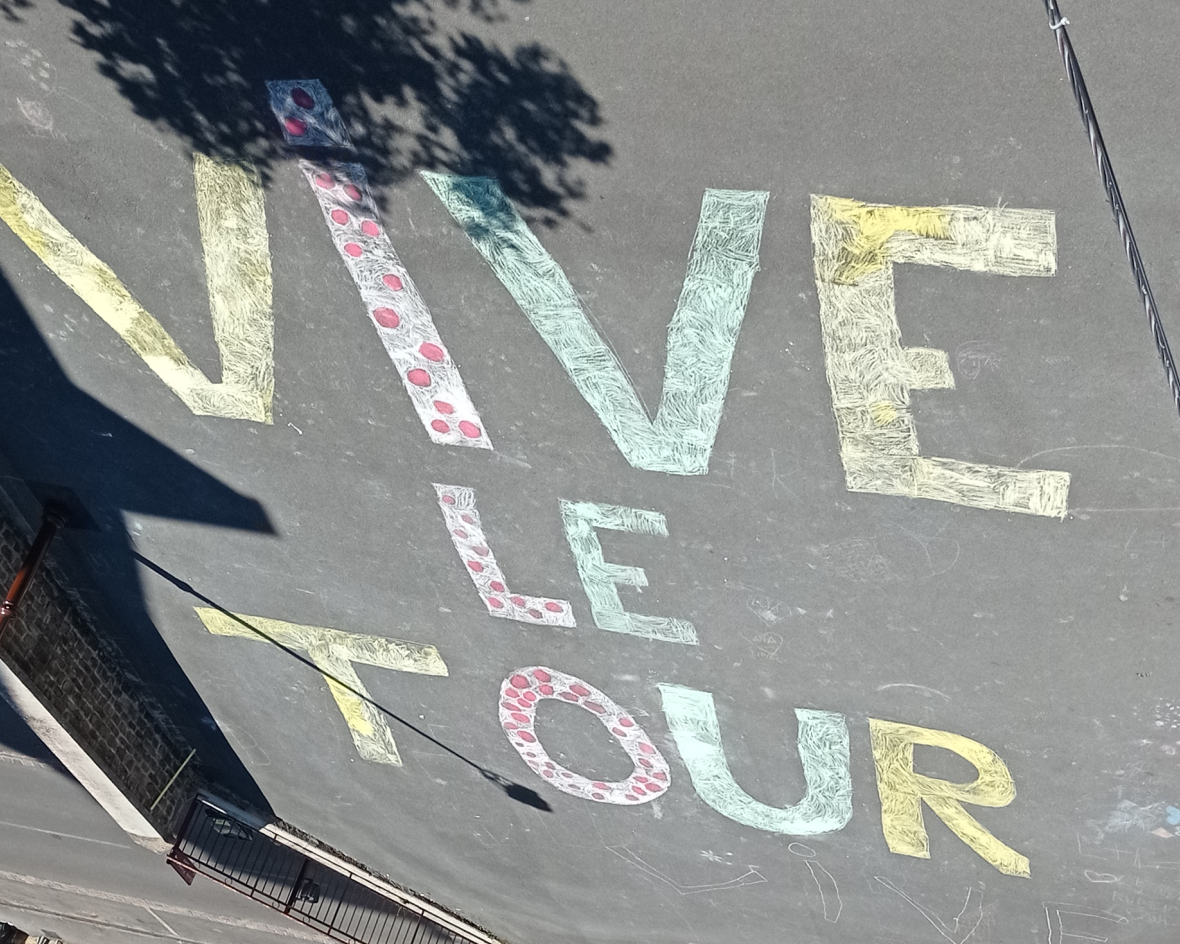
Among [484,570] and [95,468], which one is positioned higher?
[484,570]

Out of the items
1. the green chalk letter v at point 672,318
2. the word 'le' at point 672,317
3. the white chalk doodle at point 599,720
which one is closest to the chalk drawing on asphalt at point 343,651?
the white chalk doodle at point 599,720

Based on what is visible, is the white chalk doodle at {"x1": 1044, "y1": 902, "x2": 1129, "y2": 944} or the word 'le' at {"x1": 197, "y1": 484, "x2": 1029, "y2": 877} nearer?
the word 'le' at {"x1": 197, "y1": 484, "x2": 1029, "y2": 877}

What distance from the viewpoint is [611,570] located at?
582cm

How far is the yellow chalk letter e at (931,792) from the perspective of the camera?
612 centimetres

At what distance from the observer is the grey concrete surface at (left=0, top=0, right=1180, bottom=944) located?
3.76m

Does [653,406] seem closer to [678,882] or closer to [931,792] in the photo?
[931,792]

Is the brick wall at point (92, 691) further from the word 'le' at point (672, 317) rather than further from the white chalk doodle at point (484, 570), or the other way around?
the white chalk doodle at point (484, 570)

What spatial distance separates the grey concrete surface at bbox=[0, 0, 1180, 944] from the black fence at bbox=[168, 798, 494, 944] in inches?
69.3

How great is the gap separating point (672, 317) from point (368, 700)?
4181mm

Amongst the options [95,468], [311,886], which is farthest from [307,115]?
[311,886]

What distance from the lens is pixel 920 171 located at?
3.81 m

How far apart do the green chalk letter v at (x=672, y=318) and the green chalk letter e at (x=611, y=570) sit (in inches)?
16.9

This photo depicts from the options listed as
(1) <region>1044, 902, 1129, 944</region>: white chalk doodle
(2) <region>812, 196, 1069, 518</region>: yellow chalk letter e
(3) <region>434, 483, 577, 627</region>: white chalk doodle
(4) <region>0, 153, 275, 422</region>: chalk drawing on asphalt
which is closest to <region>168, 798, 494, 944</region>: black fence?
(3) <region>434, 483, 577, 627</region>: white chalk doodle

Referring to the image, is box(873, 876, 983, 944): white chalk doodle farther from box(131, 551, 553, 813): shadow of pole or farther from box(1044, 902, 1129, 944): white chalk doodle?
box(131, 551, 553, 813): shadow of pole
